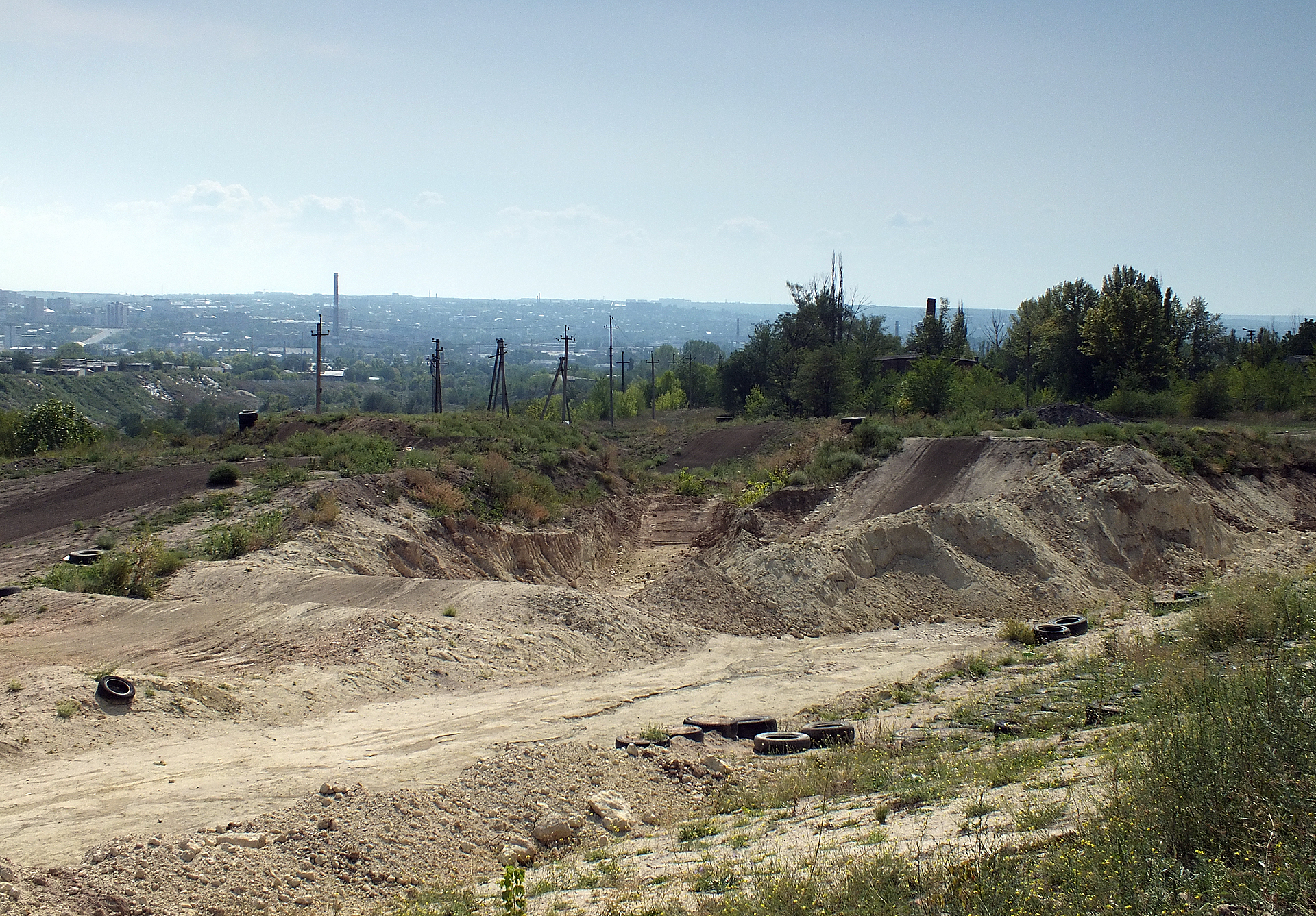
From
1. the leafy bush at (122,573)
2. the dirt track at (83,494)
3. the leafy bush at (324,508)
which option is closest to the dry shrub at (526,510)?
the leafy bush at (324,508)

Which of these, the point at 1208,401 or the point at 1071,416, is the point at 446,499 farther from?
the point at 1208,401

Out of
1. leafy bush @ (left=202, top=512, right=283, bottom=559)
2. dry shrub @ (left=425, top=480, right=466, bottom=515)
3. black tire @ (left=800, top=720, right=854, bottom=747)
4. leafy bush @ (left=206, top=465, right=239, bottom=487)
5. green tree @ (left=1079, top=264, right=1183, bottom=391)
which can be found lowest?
black tire @ (left=800, top=720, right=854, bottom=747)

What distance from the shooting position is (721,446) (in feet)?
148

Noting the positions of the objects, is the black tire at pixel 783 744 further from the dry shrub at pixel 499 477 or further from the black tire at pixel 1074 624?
the dry shrub at pixel 499 477

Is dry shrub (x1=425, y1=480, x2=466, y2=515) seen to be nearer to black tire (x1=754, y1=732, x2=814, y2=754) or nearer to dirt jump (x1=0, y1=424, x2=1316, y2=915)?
dirt jump (x1=0, y1=424, x2=1316, y2=915)

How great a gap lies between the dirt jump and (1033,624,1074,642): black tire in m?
1.43

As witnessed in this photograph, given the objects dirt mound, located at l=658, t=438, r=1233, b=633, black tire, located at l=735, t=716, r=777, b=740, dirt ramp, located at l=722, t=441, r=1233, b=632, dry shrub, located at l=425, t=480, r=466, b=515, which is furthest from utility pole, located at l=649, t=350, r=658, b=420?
black tire, located at l=735, t=716, r=777, b=740

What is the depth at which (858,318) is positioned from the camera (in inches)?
3460

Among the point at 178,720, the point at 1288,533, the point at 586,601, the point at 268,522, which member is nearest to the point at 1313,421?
the point at 1288,533

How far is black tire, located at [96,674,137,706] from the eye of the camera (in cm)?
1125

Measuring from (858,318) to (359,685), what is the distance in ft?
260

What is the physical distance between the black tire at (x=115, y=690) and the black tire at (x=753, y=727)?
742cm

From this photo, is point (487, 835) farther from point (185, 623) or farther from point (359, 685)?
point (185, 623)

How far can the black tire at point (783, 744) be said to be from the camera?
38.1 ft
